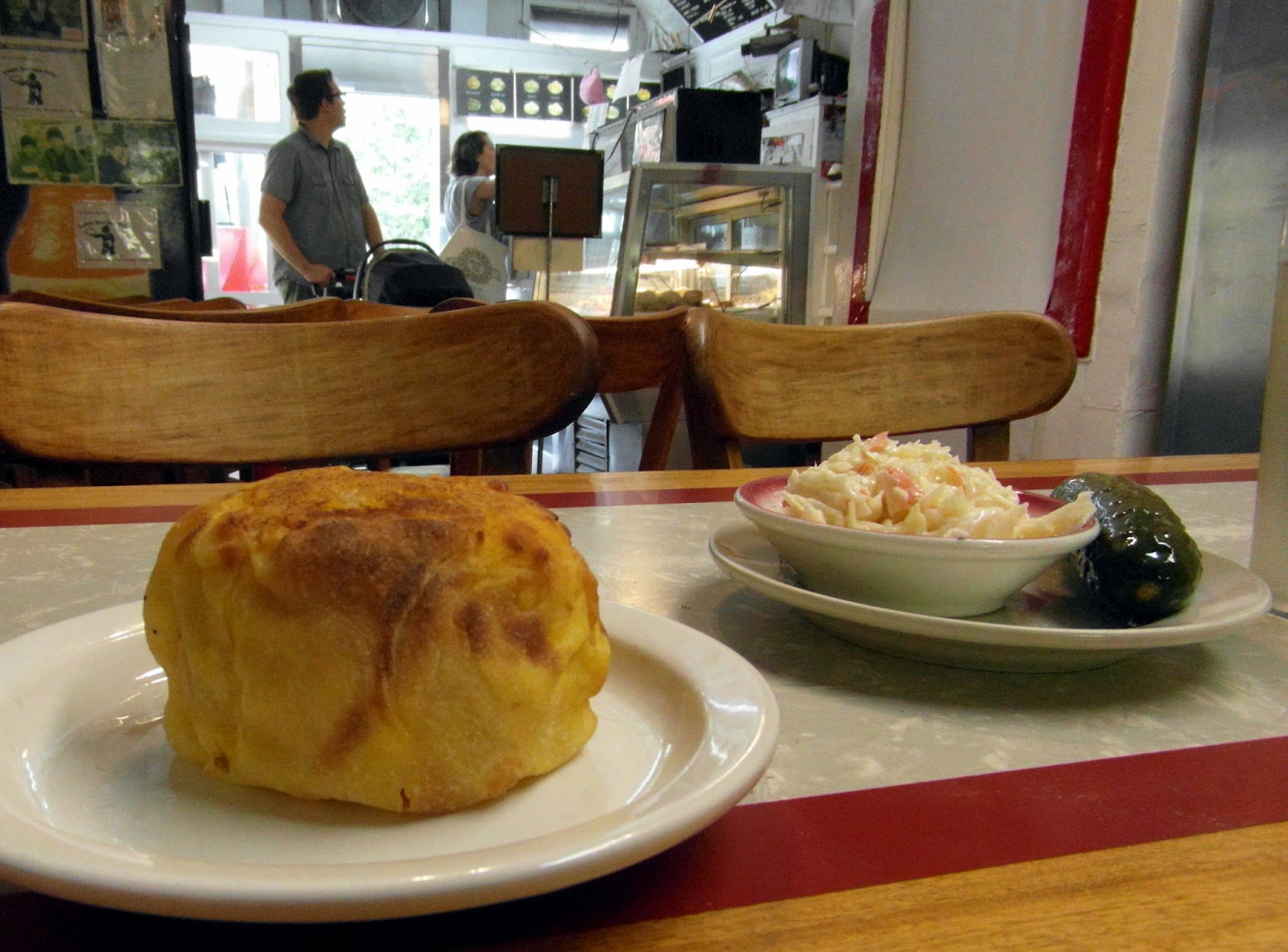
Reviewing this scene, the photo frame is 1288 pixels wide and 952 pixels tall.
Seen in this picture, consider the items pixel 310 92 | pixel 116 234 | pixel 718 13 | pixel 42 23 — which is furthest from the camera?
pixel 718 13

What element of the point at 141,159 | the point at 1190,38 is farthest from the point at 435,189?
the point at 1190,38

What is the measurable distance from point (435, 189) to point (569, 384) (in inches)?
315

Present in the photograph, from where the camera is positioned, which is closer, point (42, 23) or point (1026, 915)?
point (1026, 915)

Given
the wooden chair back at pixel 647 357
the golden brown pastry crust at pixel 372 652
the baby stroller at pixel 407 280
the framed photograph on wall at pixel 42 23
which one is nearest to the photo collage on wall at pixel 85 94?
the framed photograph on wall at pixel 42 23

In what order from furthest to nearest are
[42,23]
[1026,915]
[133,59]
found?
[133,59] → [42,23] → [1026,915]

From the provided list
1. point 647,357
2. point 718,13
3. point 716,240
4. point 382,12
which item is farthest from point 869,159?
point 382,12

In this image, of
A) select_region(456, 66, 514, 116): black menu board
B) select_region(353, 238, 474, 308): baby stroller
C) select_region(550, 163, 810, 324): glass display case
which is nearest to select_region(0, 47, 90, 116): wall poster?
select_region(353, 238, 474, 308): baby stroller

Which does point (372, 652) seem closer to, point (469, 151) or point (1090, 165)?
point (1090, 165)

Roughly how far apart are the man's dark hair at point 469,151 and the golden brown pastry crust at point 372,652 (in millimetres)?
6345

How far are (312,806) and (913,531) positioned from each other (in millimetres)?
386

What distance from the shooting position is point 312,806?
0.35m

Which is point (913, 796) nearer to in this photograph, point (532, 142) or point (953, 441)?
point (953, 441)

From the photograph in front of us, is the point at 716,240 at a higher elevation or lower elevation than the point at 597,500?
higher

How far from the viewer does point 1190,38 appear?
242 centimetres
